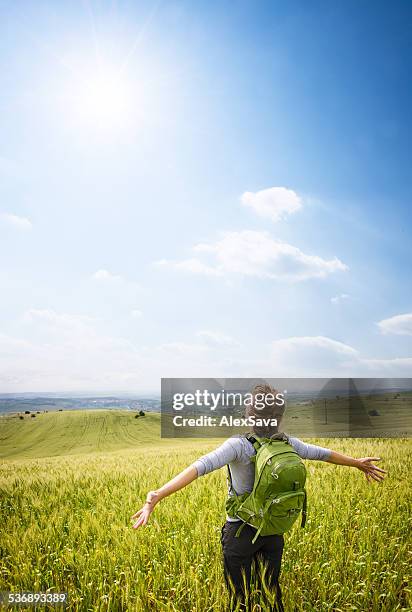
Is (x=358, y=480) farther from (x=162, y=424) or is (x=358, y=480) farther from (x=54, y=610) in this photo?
(x=162, y=424)

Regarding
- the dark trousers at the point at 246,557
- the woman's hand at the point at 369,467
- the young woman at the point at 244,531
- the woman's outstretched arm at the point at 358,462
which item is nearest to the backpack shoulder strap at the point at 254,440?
the young woman at the point at 244,531

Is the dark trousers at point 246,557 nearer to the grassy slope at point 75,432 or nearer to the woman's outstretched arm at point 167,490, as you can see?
the woman's outstretched arm at point 167,490

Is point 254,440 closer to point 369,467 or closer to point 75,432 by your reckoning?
point 369,467

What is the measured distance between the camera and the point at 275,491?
308 centimetres

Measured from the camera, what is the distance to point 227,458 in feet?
10.7

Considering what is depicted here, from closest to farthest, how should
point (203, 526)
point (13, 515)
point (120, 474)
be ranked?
point (203, 526) < point (13, 515) < point (120, 474)

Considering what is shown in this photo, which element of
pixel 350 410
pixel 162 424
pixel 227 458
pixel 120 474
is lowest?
pixel 162 424

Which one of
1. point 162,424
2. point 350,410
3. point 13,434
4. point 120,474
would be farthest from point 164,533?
point 162,424

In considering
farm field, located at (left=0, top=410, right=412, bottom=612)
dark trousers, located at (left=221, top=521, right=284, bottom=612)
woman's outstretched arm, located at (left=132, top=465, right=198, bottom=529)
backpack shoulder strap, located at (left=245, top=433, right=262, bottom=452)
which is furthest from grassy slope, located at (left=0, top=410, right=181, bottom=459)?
backpack shoulder strap, located at (left=245, top=433, right=262, bottom=452)

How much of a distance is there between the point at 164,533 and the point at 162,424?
4463cm

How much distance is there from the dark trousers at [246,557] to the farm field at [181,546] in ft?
0.76

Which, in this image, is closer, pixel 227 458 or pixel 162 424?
pixel 227 458

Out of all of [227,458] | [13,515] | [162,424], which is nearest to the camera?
[227,458]

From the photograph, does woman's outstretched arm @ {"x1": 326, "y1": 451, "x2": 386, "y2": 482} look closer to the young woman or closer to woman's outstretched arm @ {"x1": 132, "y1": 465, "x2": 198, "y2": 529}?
the young woman
